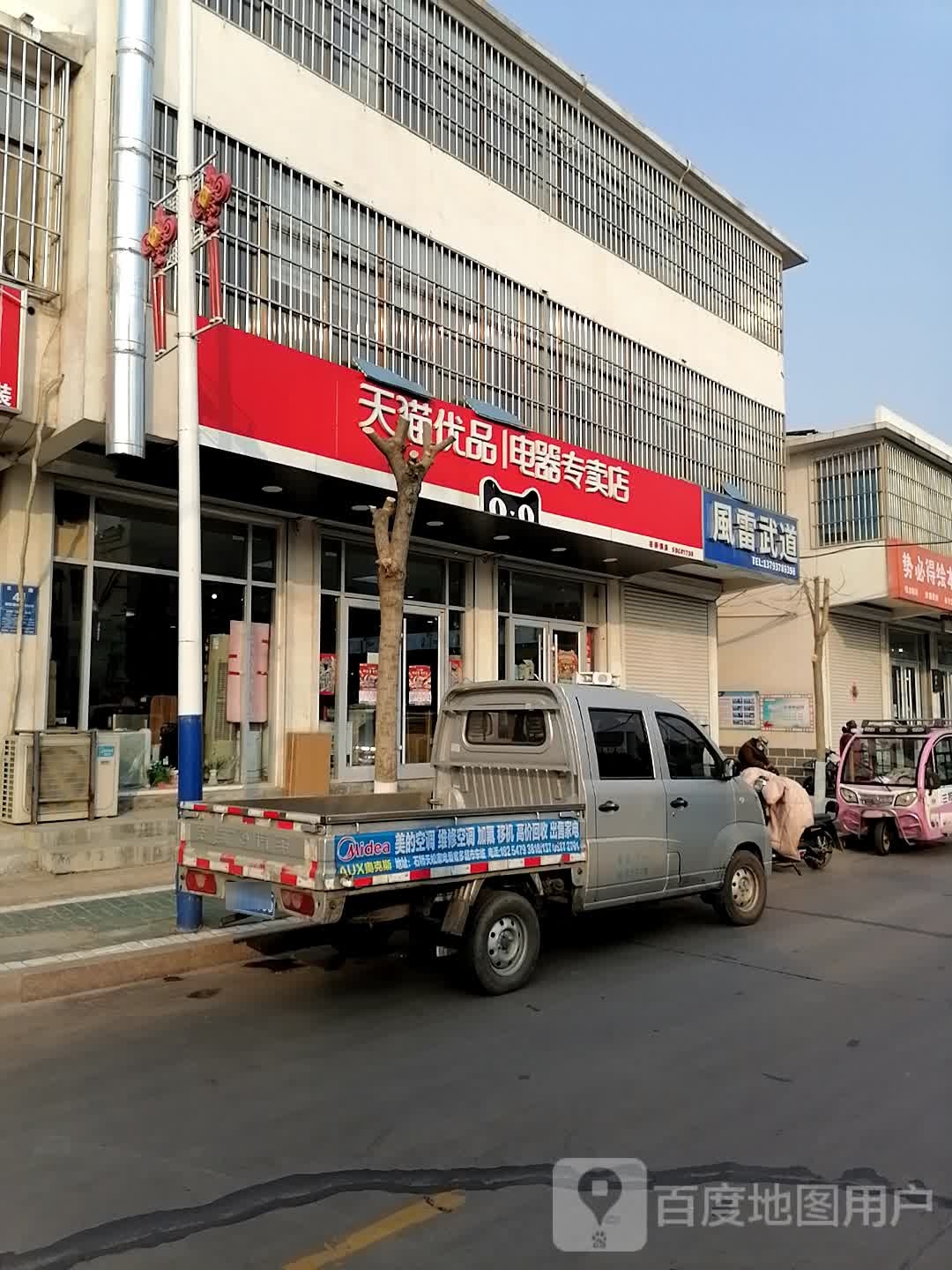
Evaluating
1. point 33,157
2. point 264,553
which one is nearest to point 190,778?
point 264,553

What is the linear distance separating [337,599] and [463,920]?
8000 mm

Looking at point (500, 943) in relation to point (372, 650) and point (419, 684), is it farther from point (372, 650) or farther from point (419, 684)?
point (419, 684)

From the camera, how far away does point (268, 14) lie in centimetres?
1227

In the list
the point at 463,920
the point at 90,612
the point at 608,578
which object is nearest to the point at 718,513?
the point at 608,578

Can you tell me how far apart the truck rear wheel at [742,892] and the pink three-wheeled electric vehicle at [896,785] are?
214 inches

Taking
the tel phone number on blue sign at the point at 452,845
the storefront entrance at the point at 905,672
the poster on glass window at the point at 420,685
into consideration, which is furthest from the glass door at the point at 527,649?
the storefront entrance at the point at 905,672

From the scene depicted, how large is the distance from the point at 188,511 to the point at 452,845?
3743mm

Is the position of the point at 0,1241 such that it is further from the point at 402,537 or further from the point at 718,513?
the point at 718,513

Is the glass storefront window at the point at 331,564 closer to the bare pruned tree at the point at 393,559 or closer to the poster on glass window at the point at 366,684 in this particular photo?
the poster on glass window at the point at 366,684

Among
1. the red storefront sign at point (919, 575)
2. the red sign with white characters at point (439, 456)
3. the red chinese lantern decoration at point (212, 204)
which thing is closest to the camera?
the red chinese lantern decoration at point (212, 204)

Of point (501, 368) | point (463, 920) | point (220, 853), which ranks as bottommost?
point (463, 920)

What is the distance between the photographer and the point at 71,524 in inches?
437

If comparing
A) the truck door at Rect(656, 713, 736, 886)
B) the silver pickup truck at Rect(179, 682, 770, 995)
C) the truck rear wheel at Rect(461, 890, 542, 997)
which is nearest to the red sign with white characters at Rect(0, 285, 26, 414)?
the silver pickup truck at Rect(179, 682, 770, 995)

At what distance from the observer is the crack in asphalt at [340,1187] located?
3420 mm
